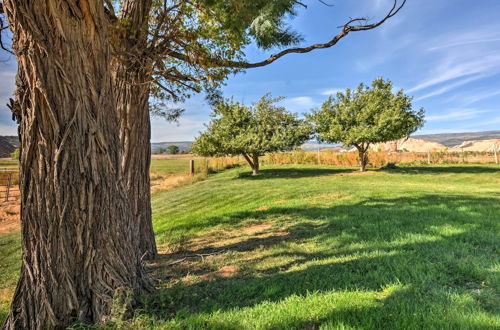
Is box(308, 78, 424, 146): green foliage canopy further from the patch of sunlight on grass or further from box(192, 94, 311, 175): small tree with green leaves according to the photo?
the patch of sunlight on grass

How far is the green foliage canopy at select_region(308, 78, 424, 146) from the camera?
55.7 feet

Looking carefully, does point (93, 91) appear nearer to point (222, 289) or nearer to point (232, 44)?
point (222, 289)

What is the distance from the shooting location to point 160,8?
418cm

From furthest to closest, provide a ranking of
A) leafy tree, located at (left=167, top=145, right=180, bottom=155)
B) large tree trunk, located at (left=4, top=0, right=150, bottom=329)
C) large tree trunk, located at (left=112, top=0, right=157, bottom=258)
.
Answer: leafy tree, located at (left=167, top=145, right=180, bottom=155) → large tree trunk, located at (left=112, top=0, right=157, bottom=258) → large tree trunk, located at (left=4, top=0, right=150, bottom=329)

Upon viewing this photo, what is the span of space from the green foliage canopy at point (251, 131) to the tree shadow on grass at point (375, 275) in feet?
39.9

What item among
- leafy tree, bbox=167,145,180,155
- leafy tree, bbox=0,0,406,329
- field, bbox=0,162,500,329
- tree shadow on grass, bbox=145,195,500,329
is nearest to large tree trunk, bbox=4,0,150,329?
leafy tree, bbox=0,0,406,329

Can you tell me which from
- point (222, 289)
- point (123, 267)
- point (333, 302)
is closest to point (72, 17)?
point (123, 267)

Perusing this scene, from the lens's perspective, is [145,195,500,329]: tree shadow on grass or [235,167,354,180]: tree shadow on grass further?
[235,167,354,180]: tree shadow on grass

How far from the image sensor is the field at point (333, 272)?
1.91 metres

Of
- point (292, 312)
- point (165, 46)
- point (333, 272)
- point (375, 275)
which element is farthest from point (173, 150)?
point (292, 312)

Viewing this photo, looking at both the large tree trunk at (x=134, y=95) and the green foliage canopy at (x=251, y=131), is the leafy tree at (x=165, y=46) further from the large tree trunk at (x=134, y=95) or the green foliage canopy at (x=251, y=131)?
the green foliage canopy at (x=251, y=131)

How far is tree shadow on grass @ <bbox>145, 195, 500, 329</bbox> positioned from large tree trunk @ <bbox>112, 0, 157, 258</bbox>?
128cm

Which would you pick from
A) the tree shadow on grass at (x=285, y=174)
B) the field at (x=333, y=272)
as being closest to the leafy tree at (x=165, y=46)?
the field at (x=333, y=272)

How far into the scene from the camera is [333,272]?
2768 mm
